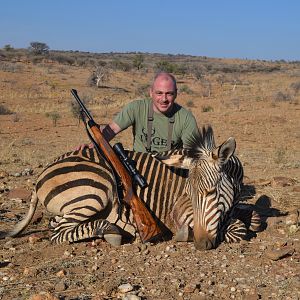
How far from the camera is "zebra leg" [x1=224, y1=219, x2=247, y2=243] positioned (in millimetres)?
4664

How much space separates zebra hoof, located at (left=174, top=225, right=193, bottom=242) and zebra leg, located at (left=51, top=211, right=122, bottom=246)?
0.55 metres

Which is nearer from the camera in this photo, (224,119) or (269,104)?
(224,119)

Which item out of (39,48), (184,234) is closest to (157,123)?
(184,234)

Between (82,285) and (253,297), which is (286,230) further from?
(82,285)

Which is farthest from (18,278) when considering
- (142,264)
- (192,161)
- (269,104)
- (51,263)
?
(269,104)

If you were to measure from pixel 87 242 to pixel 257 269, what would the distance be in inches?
67.0

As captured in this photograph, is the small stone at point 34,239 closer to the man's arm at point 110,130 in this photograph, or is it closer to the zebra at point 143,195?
the zebra at point 143,195

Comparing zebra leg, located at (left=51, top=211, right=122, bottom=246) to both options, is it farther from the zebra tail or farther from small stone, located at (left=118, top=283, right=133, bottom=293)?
small stone, located at (left=118, top=283, right=133, bottom=293)

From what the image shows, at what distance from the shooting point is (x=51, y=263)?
169 inches

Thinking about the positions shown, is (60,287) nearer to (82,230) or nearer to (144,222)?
(82,230)

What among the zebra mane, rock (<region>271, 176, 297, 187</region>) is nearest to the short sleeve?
the zebra mane

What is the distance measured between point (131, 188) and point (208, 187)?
0.88 meters

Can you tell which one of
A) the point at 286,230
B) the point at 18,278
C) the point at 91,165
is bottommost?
the point at 18,278

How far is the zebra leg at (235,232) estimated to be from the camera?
466 cm
